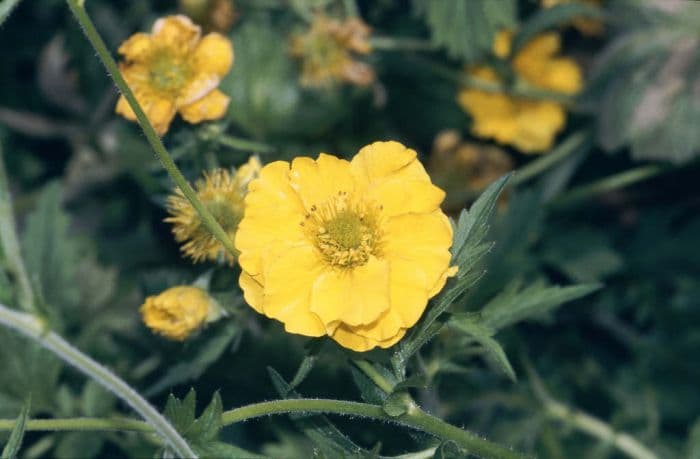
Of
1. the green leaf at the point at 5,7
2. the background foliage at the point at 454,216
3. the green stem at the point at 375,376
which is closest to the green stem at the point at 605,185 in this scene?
the background foliage at the point at 454,216

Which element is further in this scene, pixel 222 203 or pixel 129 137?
pixel 129 137

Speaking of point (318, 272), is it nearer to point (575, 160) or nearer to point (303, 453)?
point (303, 453)

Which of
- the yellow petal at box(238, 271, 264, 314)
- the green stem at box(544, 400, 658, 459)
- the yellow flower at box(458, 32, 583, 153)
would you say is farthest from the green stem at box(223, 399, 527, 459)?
the yellow flower at box(458, 32, 583, 153)

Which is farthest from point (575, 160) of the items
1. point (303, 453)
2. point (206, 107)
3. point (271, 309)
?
point (271, 309)

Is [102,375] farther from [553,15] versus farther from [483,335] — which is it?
[553,15]

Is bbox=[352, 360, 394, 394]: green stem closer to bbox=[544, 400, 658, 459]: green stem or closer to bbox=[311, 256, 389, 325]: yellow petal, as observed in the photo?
bbox=[311, 256, 389, 325]: yellow petal
